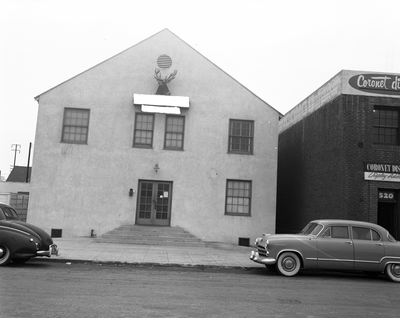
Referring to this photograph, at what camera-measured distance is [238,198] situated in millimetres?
19531

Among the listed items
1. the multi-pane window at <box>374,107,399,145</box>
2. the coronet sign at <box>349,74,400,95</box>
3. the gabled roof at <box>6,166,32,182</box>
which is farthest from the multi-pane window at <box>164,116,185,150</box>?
the gabled roof at <box>6,166,32,182</box>

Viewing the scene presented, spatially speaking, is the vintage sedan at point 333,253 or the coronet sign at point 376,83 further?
the coronet sign at point 376,83

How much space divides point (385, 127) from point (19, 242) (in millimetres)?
14233

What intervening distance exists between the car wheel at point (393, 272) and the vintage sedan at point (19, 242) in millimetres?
9151

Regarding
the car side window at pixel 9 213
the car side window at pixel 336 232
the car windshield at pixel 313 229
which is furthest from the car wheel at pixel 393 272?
the car side window at pixel 9 213

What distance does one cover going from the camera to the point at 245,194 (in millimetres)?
19609

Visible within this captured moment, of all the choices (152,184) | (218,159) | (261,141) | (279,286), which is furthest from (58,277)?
(261,141)

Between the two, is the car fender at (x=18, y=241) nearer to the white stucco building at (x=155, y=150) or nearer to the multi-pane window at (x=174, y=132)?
the white stucco building at (x=155, y=150)

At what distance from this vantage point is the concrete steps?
17844mm

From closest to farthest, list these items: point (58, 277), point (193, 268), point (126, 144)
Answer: point (58, 277) → point (193, 268) → point (126, 144)

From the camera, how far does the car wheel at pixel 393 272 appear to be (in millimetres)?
11386

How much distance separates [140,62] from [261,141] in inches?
267

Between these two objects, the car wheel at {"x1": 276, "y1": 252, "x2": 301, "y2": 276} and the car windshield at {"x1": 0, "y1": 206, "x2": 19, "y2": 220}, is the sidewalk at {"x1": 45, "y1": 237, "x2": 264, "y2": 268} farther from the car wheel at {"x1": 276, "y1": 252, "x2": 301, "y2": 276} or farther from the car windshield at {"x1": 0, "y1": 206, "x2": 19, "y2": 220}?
the car windshield at {"x1": 0, "y1": 206, "x2": 19, "y2": 220}

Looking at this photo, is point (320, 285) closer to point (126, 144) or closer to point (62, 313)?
point (62, 313)
